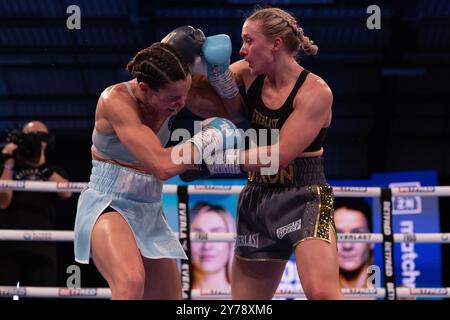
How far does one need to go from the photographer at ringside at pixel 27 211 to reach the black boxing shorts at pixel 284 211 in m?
1.86

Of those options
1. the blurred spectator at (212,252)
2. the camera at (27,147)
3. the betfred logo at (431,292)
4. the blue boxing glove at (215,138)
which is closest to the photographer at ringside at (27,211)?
the camera at (27,147)

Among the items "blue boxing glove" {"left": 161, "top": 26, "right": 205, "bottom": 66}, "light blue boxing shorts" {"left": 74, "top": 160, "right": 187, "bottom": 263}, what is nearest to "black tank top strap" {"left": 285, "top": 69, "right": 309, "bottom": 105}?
"blue boxing glove" {"left": 161, "top": 26, "right": 205, "bottom": 66}

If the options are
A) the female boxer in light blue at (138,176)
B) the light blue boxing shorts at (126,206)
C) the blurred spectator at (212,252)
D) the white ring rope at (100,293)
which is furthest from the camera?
the blurred spectator at (212,252)

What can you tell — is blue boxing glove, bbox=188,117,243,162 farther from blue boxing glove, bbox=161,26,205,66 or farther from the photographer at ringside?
the photographer at ringside

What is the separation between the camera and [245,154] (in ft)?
8.67

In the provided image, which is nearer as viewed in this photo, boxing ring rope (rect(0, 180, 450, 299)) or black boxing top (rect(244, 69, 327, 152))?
black boxing top (rect(244, 69, 327, 152))

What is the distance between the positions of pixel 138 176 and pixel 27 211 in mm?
1953

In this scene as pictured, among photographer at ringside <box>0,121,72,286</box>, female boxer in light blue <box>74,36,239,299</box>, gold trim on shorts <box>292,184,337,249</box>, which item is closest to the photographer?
female boxer in light blue <box>74,36,239,299</box>

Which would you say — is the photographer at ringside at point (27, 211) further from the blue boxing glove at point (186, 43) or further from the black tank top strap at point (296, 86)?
the black tank top strap at point (296, 86)

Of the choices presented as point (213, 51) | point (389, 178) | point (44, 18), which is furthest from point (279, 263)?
point (44, 18)

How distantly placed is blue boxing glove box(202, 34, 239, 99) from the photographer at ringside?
1.83 m

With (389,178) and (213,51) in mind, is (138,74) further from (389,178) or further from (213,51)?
(389,178)

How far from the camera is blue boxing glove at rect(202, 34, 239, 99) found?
2805 mm

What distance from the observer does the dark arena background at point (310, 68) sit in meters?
8.36
